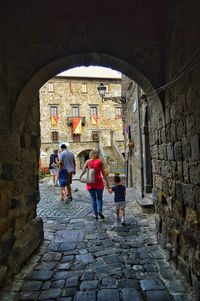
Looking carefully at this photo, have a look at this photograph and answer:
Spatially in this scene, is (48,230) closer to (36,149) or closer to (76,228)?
(76,228)

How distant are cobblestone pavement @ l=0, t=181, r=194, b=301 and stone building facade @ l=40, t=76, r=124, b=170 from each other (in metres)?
23.7

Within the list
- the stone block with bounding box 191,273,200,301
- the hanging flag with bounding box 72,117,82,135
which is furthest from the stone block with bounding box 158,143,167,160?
the hanging flag with bounding box 72,117,82,135

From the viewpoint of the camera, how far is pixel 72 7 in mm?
3035

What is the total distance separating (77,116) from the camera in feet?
97.7

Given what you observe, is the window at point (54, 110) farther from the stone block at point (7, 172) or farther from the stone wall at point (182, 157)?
the stone block at point (7, 172)

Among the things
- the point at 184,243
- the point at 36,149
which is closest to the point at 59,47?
the point at 36,149

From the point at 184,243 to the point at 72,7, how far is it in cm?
299

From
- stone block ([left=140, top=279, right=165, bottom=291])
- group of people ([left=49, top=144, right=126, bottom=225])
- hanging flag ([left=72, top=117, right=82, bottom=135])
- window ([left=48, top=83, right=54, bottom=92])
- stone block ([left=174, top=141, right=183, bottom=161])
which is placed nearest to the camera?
stone block ([left=140, top=279, right=165, bottom=291])

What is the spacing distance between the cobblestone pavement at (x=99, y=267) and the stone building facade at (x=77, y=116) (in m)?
23.7

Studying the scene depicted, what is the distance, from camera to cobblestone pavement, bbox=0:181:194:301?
94.6 inches

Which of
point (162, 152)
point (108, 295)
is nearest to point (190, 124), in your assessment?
point (162, 152)

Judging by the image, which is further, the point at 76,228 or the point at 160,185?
the point at 76,228

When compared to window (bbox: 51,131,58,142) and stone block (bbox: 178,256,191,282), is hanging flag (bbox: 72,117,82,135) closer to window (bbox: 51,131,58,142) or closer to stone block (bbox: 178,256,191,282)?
window (bbox: 51,131,58,142)

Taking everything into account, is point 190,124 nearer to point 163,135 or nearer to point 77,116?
point 163,135
